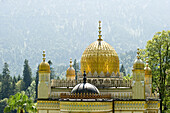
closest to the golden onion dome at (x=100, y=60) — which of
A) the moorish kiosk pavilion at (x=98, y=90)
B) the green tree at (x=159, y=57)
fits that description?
the moorish kiosk pavilion at (x=98, y=90)

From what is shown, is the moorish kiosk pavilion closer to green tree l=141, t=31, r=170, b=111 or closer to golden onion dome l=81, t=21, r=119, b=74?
golden onion dome l=81, t=21, r=119, b=74

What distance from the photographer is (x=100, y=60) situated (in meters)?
37.5

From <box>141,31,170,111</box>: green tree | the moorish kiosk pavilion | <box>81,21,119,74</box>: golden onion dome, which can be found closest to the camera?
Answer: the moorish kiosk pavilion

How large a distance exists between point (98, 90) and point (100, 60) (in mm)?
3449

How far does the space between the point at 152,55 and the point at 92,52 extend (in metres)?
14.5

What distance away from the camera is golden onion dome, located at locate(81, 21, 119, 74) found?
37438 mm

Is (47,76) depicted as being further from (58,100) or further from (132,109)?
(132,109)

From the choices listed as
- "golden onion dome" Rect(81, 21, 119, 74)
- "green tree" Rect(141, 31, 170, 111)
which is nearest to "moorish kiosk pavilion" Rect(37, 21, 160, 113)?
"golden onion dome" Rect(81, 21, 119, 74)

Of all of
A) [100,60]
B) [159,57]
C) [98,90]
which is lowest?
[98,90]

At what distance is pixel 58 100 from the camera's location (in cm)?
3550

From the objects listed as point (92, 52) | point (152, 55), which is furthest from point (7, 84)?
point (92, 52)

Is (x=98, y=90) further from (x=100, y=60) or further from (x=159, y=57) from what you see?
(x=159, y=57)

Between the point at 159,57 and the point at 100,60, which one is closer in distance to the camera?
the point at 100,60

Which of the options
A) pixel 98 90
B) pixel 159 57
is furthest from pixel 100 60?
pixel 159 57
